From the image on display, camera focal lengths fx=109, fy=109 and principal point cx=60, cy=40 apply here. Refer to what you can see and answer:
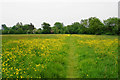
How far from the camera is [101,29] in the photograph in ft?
194

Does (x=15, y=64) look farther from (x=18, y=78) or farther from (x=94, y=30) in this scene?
(x=94, y=30)

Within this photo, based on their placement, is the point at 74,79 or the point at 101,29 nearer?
the point at 74,79

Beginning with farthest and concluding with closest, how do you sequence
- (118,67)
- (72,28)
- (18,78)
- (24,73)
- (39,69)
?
(72,28) → (118,67) → (39,69) → (24,73) → (18,78)

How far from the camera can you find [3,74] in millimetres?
5699

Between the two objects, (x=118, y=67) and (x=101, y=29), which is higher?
(x=101, y=29)

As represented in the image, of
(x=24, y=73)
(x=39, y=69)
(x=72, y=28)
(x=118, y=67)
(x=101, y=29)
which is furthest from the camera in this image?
(x=72, y=28)

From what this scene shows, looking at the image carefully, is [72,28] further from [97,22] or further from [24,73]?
[24,73]

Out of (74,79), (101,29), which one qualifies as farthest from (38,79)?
(101,29)

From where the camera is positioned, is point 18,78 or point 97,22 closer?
point 18,78

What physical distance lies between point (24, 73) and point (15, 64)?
1.43m

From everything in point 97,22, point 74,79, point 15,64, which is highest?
point 97,22

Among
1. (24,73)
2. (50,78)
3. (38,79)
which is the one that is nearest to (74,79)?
(50,78)

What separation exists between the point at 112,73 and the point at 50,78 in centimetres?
336

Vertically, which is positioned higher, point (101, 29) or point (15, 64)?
point (101, 29)
